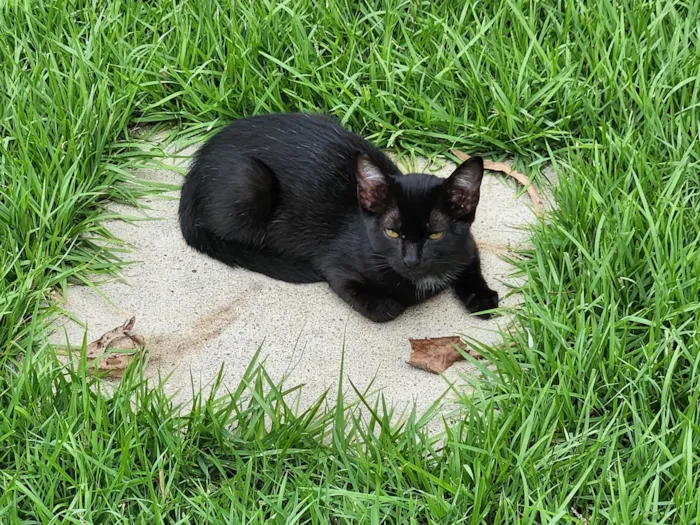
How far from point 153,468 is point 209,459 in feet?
0.57

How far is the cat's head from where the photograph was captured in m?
3.36

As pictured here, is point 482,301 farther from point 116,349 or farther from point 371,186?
point 116,349

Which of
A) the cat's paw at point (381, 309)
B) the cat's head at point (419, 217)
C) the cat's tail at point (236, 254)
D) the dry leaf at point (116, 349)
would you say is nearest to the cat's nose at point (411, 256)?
the cat's head at point (419, 217)

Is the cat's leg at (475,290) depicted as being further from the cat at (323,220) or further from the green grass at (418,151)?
the green grass at (418,151)

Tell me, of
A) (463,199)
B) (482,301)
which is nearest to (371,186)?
(463,199)

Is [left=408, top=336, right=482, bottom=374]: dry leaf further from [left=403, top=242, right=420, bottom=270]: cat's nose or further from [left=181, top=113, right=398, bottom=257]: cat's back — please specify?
[left=181, top=113, right=398, bottom=257]: cat's back

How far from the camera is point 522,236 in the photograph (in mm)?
3699

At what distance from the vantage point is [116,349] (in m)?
3.20

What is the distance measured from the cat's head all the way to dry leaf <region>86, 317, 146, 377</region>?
904 millimetres

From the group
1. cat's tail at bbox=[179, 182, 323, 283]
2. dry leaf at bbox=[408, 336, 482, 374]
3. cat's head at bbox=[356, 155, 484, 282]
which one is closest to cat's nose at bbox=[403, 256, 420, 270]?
cat's head at bbox=[356, 155, 484, 282]

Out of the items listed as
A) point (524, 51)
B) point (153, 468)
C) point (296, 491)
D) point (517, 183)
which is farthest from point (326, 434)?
point (524, 51)

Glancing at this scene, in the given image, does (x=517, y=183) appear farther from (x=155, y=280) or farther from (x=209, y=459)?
(x=209, y=459)

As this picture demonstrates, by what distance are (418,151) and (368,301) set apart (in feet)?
2.82

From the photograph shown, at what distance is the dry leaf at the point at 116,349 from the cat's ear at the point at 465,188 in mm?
1161
